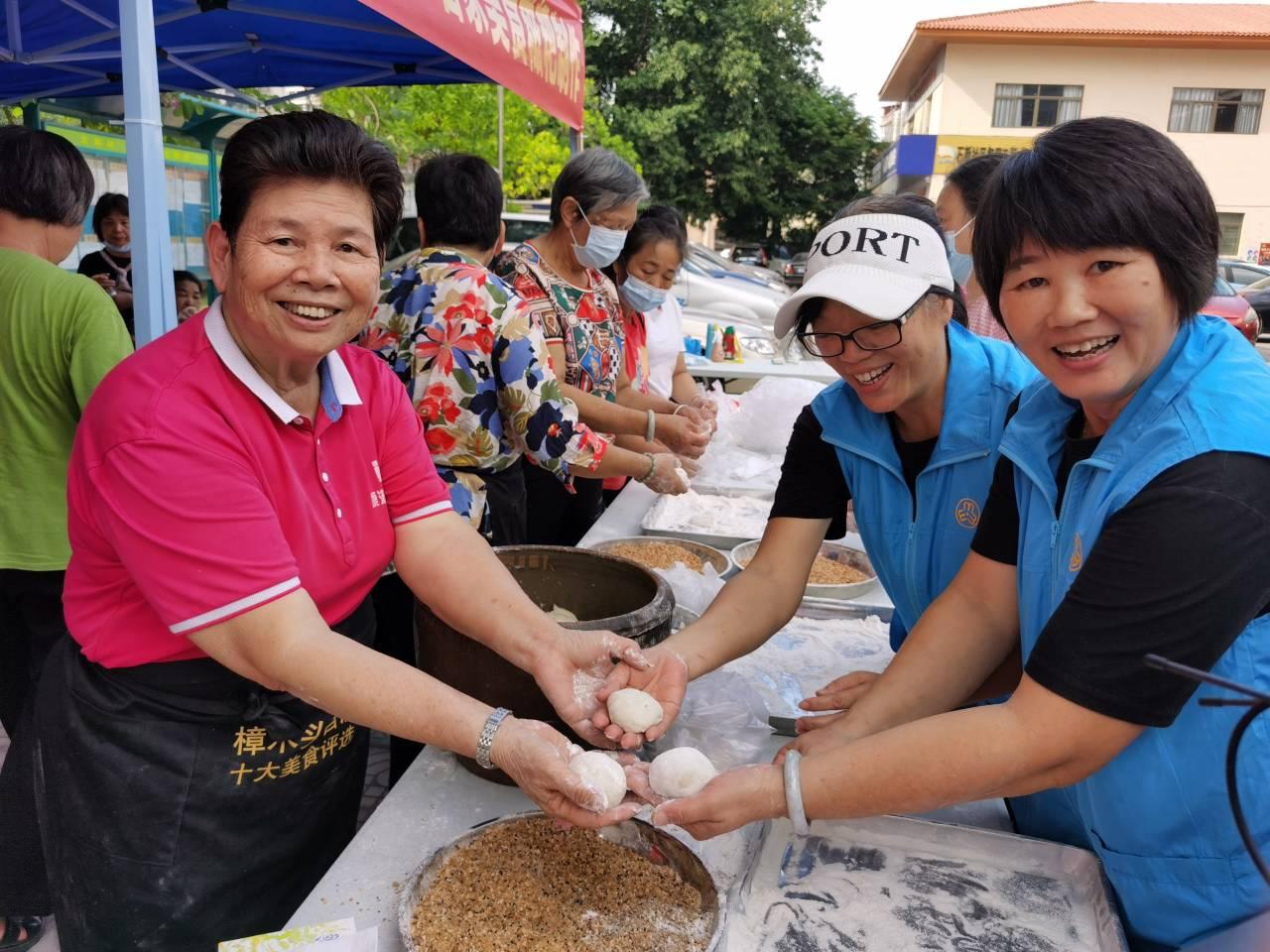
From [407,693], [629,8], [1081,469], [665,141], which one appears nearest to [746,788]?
[407,693]

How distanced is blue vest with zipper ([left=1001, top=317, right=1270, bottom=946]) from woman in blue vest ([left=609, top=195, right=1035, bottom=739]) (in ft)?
1.52

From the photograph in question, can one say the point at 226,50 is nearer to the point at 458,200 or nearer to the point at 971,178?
the point at 458,200

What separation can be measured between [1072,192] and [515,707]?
1155 millimetres

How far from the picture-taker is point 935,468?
1839 millimetres

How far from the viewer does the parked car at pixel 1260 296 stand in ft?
52.6

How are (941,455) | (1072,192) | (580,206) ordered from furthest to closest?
(580,206), (941,455), (1072,192)

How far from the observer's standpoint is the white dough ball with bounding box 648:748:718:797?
56.7 inches

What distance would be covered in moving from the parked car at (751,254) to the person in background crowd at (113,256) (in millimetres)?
21911

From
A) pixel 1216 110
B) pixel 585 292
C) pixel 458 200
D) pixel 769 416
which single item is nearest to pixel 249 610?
pixel 458 200

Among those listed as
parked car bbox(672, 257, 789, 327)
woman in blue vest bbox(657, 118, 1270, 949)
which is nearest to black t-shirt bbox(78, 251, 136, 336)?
woman in blue vest bbox(657, 118, 1270, 949)

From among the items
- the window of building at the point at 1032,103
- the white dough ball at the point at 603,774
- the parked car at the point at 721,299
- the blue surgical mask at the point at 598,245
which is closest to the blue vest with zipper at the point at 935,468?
the white dough ball at the point at 603,774

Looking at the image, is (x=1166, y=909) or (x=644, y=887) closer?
(x=1166, y=909)

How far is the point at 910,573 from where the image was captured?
1.94 m

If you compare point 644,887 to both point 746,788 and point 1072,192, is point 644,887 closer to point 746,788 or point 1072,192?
point 746,788
